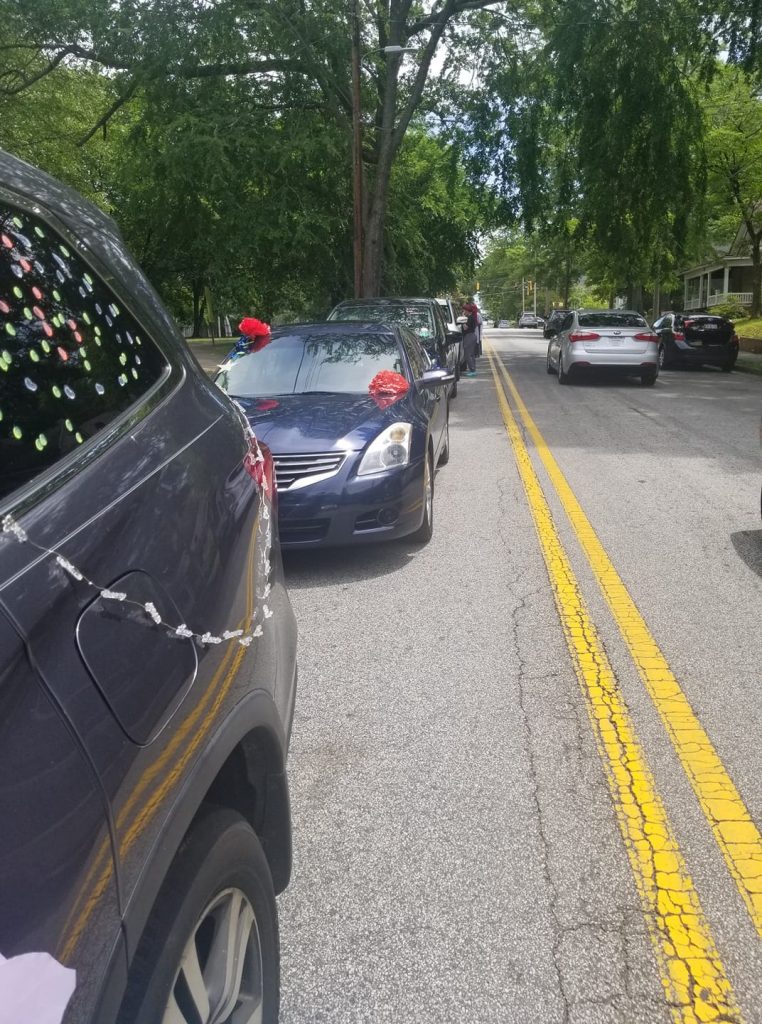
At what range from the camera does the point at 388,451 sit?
19.7 feet

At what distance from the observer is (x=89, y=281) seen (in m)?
2.17

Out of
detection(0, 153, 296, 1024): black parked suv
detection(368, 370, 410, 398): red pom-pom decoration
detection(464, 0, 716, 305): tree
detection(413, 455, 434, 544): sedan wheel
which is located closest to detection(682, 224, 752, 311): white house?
detection(464, 0, 716, 305): tree

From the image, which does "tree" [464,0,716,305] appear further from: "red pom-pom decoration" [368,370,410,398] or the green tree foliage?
"red pom-pom decoration" [368,370,410,398]

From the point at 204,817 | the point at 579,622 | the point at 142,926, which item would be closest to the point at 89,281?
the point at 204,817

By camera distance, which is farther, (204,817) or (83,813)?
(204,817)

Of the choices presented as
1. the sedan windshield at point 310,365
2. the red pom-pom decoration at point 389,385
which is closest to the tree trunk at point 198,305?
the sedan windshield at point 310,365

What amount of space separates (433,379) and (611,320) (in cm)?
1262

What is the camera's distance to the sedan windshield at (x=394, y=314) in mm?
14273

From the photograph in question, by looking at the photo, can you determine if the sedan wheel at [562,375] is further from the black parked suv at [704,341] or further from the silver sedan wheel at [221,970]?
the silver sedan wheel at [221,970]

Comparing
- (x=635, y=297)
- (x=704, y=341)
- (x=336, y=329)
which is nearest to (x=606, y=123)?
(x=704, y=341)

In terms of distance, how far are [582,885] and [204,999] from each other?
1.52m

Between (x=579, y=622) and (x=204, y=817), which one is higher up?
(x=204, y=817)

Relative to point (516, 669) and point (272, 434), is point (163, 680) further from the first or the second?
point (272, 434)

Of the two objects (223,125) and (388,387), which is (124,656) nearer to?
(388,387)
